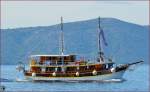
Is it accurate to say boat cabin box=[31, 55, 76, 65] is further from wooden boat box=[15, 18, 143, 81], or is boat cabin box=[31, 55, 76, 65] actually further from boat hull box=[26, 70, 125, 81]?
boat hull box=[26, 70, 125, 81]

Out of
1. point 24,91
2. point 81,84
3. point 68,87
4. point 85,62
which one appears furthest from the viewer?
point 85,62

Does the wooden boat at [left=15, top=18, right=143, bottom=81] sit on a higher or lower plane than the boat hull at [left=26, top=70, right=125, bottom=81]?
higher

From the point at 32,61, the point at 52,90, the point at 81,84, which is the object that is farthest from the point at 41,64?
the point at 52,90

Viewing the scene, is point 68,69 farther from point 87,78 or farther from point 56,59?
point 87,78

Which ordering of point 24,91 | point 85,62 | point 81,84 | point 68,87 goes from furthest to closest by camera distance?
point 85,62, point 81,84, point 68,87, point 24,91

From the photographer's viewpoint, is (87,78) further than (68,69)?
No

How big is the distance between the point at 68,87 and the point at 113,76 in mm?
16736

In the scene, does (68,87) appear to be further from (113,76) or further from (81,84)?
(113,76)

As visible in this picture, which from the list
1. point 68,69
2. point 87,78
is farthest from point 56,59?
point 87,78

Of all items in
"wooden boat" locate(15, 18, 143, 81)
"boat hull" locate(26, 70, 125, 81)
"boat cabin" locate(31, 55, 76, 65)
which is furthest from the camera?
"boat hull" locate(26, 70, 125, 81)

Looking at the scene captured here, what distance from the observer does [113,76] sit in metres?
122

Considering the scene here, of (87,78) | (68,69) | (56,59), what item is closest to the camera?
(56,59)

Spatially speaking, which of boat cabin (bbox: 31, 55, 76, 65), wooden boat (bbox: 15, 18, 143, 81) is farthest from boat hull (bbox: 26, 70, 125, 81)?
boat cabin (bbox: 31, 55, 76, 65)

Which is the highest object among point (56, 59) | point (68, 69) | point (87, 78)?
point (56, 59)
